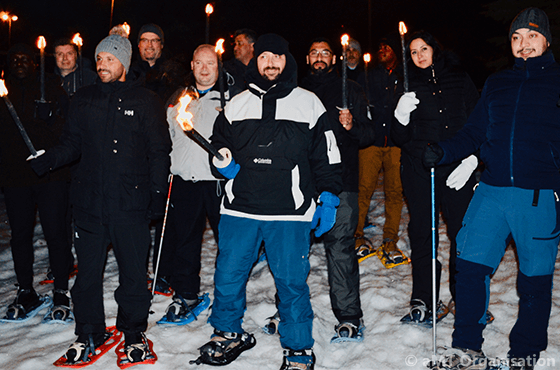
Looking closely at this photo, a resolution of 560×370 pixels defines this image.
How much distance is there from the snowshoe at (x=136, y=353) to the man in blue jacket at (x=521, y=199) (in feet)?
7.89

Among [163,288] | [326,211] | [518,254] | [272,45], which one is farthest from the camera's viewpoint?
[163,288]

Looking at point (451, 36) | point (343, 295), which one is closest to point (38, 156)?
point (343, 295)

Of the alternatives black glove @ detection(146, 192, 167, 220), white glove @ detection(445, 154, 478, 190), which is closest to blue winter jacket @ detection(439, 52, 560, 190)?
white glove @ detection(445, 154, 478, 190)

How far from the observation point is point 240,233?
364 centimetres

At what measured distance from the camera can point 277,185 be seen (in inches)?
141

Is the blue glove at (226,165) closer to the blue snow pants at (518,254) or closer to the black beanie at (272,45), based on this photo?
the black beanie at (272,45)

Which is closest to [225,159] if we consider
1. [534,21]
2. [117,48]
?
→ [117,48]

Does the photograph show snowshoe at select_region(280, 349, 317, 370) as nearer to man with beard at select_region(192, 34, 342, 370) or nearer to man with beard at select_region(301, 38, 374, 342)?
man with beard at select_region(192, 34, 342, 370)

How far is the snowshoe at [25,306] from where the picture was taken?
452 centimetres

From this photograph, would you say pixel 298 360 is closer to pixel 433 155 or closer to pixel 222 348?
pixel 222 348

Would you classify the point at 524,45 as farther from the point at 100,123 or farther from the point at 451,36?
the point at 451,36

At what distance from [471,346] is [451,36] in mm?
19350

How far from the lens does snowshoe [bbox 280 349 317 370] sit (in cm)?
359

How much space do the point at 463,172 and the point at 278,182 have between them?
170cm
